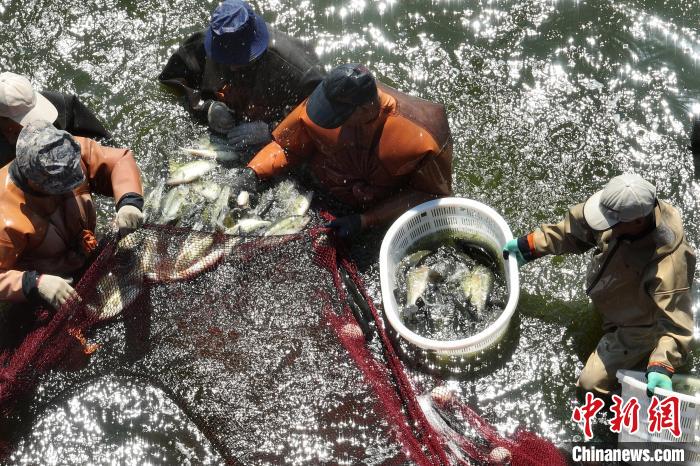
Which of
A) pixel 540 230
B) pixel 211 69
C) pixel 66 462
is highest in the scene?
pixel 211 69

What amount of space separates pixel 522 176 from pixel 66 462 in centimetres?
442

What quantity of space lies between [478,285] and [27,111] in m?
3.71

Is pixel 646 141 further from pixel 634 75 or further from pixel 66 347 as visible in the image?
pixel 66 347

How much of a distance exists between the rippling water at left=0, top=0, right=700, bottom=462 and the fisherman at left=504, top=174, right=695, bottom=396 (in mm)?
572

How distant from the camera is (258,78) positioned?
5988 mm

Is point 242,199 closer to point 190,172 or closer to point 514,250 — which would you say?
point 190,172

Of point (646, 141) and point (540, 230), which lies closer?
point (540, 230)

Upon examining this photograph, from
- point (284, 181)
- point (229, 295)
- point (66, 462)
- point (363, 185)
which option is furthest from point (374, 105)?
point (66, 462)

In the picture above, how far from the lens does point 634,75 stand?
22.2ft

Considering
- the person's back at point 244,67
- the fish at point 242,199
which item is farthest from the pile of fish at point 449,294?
the person's back at point 244,67

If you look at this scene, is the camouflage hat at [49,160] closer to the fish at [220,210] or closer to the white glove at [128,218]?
the white glove at [128,218]

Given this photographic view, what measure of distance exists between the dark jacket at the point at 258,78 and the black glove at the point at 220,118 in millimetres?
80

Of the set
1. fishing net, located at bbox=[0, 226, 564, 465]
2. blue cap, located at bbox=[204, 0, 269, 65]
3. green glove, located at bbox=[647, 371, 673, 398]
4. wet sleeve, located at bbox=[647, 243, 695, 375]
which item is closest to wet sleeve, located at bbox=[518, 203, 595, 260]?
wet sleeve, located at bbox=[647, 243, 695, 375]

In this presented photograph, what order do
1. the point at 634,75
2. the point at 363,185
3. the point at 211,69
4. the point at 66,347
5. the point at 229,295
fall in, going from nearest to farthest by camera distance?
the point at 66,347 < the point at 229,295 < the point at 363,185 < the point at 211,69 < the point at 634,75
